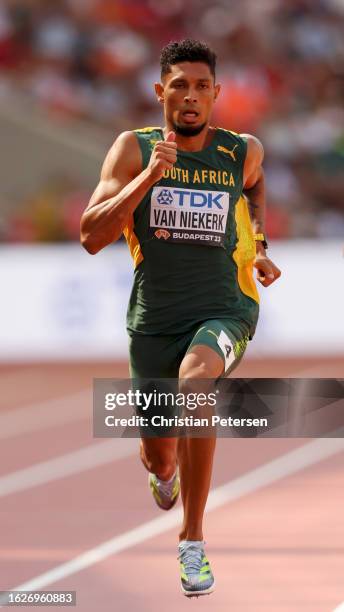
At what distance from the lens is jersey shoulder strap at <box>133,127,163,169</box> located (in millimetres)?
5508

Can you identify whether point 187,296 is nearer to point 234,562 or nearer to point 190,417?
point 190,417

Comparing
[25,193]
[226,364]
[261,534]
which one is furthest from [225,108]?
[226,364]

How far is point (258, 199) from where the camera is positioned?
6012 millimetres

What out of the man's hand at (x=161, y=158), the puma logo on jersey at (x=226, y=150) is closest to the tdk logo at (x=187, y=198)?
the puma logo on jersey at (x=226, y=150)

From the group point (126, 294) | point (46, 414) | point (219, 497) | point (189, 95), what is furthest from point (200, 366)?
point (126, 294)

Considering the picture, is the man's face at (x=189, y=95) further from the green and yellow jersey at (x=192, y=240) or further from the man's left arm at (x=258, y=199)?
the man's left arm at (x=258, y=199)

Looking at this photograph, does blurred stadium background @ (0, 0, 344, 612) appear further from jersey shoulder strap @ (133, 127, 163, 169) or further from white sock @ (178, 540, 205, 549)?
jersey shoulder strap @ (133, 127, 163, 169)

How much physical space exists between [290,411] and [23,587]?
1360mm

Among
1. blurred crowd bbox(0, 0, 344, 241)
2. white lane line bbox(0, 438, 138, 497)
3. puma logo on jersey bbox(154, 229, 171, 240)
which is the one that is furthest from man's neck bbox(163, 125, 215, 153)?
blurred crowd bbox(0, 0, 344, 241)

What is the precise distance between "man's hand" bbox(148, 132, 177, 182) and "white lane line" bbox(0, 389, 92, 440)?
19.5 ft

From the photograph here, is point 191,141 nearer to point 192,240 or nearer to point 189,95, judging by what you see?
point 189,95

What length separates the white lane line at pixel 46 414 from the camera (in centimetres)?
1124

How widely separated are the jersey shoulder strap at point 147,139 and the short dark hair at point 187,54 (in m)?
0.25

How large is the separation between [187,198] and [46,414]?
6907 mm
